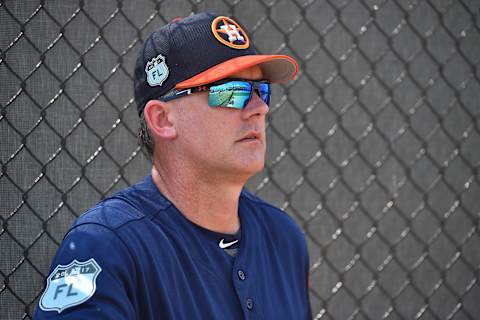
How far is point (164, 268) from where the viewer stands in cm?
178

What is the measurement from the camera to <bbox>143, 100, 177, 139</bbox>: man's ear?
1986 millimetres

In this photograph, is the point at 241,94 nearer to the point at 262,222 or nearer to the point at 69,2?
the point at 262,222

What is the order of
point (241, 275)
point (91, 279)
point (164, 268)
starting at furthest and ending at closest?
point (241, 275)
point (164, 268)
point (91, 279)

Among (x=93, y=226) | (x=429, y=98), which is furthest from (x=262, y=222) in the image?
(x=429, y=98)

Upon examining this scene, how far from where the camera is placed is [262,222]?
2.12m

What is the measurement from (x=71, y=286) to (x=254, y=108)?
2.19 feet

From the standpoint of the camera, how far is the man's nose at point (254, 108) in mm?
1975

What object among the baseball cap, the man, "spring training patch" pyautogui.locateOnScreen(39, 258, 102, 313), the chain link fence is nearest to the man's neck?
the man

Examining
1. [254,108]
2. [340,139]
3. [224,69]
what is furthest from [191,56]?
[340,139]

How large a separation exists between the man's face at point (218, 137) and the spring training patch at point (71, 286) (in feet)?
1.44

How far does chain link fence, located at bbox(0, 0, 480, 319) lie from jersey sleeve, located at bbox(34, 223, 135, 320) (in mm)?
876

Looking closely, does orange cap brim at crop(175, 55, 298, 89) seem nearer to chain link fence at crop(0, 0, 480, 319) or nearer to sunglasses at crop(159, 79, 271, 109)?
sunglasses at crop(159, 79, 271, 109)

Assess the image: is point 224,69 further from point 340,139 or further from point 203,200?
point 340,139

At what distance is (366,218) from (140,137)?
1392 millimetres
